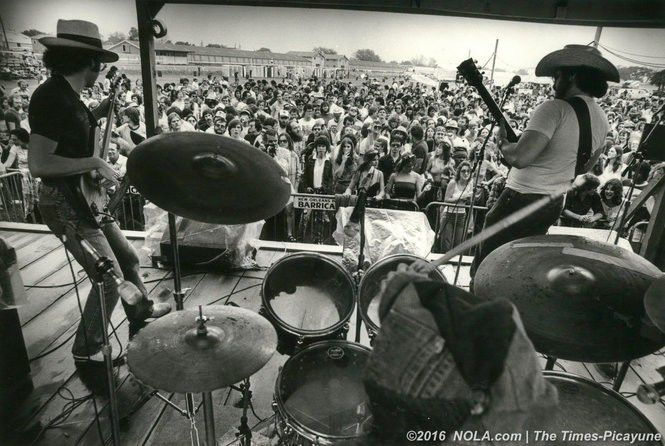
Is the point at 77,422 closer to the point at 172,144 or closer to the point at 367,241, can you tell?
the point at 172,144

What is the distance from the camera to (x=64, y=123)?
7.86 feet

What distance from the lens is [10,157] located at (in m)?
5.77

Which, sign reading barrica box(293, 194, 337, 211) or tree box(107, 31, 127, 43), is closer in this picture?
sign reading barrica box(293, 194, 337, 211)

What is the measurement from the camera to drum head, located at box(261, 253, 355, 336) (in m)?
2.42

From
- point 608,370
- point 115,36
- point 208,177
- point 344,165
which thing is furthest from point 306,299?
point 115,36

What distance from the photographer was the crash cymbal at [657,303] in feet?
4.51

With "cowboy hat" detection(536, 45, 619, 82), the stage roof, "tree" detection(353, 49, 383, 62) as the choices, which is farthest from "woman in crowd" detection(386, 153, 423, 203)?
"tree" detection(353, 49, 383, 62)

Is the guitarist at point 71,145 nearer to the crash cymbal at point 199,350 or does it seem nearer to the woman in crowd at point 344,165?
the crash cymbal at point 199,350

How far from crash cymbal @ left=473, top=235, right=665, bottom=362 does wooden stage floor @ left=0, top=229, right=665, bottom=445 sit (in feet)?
5.26

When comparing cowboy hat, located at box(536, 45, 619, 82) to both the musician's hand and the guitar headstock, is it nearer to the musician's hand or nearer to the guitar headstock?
the guitar headstock

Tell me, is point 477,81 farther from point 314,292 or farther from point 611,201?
point 611,201

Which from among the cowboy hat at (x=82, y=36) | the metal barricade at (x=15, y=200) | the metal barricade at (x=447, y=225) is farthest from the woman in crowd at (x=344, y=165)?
the metal barricade at (x=15, y=200)

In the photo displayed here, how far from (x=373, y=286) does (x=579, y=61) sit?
6.23ft

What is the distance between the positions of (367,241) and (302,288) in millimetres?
1604
